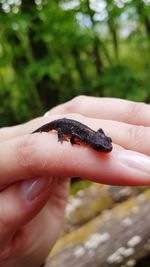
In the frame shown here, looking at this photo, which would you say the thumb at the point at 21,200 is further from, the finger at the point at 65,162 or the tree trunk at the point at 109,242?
the tree trunk at the point at 109,242

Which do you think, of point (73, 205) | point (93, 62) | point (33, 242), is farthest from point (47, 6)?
point (33, 242)

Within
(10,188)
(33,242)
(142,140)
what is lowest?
(33,242)

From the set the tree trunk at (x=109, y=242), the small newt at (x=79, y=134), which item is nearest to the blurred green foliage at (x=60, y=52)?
the tree trunk at (x=109, y=242)

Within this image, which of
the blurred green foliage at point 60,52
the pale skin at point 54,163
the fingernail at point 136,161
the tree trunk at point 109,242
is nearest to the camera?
the fingernail at point 136,161

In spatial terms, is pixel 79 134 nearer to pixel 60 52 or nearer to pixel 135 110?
pixel 135 110

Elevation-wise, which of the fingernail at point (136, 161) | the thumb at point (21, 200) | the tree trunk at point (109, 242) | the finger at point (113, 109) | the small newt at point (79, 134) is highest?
the small newt at point (79, 134)

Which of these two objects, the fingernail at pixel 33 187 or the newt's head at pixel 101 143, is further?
the fingernail at pixel 33 187

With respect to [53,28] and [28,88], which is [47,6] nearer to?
[53,28]
